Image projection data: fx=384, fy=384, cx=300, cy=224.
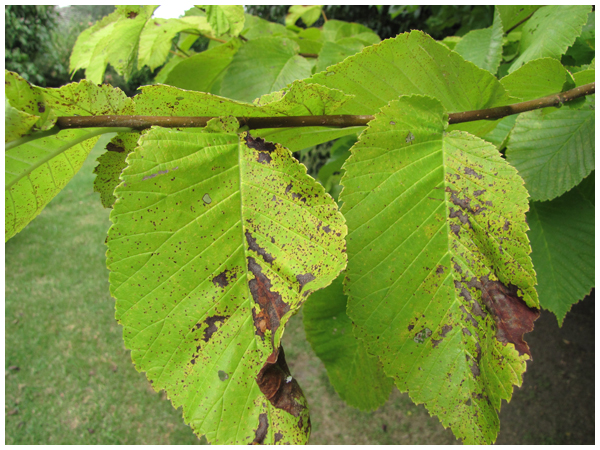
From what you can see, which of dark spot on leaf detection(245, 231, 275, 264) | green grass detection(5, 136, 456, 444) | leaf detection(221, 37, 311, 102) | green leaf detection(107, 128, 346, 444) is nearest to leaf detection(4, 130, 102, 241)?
green leaf detection(107, 128, 346, 444)

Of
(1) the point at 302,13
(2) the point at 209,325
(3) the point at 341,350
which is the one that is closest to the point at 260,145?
(2) the point at 209,325

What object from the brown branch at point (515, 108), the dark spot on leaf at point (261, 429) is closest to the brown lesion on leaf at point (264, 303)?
the dark spot on leaf at point (261, 429)

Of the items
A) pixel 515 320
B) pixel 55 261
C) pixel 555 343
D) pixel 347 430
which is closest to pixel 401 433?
pixel 347 430

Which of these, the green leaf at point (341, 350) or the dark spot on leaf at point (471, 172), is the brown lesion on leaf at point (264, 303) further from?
the green leaf at point (341, 350)

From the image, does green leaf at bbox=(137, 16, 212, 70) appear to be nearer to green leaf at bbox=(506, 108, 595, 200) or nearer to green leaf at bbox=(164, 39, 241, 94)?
green leaf at bbox=(164, 39, 241, 94)

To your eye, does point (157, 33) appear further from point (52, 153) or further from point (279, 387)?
point (279, 387)

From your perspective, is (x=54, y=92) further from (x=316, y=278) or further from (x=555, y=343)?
(x=555, y=343)
